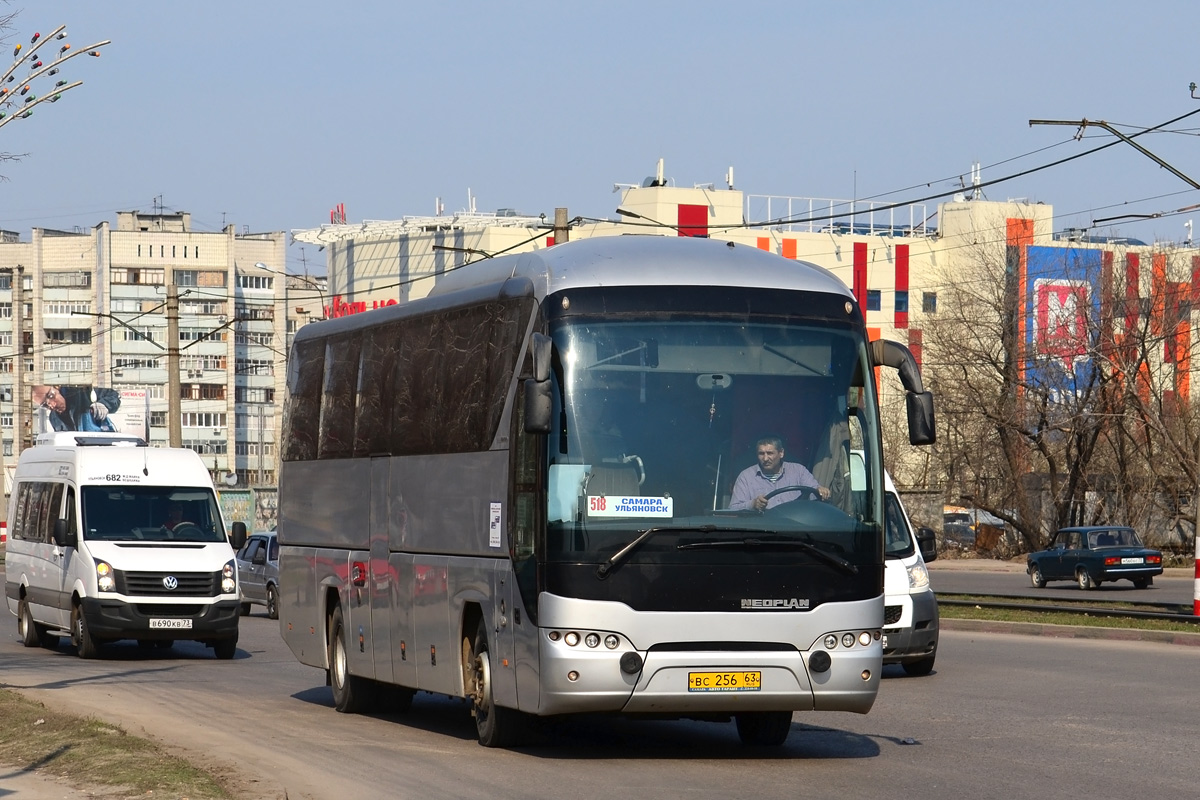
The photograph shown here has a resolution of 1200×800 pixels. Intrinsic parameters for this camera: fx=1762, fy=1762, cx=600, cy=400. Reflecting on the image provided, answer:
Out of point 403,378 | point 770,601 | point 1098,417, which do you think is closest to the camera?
point 770,601

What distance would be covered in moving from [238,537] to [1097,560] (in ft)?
80.3

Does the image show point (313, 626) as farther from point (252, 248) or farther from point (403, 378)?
point (252, 248)

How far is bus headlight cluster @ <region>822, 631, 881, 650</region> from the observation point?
37.7 ft

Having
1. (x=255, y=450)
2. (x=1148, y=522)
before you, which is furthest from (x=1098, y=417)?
(x=255, y=450)

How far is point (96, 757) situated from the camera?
11.1 meters

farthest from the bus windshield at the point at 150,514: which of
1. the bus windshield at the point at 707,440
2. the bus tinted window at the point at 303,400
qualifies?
the bus windshield at the point at 707,440

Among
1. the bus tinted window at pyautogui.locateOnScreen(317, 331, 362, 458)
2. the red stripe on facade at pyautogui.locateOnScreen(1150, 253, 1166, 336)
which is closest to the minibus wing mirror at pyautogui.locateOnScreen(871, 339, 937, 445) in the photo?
the bus tinted window at pyautogui.locateOnScreen(317, 331, 362, 458)

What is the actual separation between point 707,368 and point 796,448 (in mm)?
789

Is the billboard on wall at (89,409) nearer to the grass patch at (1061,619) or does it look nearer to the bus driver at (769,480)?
the grass patch at (1061,619)

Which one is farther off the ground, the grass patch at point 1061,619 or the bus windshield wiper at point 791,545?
the bus windshield wiper at point 791,545

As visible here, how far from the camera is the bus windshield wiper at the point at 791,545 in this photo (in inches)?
444

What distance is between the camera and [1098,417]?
55688 millimetres

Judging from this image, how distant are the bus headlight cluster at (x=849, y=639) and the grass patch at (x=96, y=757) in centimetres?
400

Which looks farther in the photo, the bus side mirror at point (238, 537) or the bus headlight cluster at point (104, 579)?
the bus side mirror at point (238, 537)
